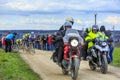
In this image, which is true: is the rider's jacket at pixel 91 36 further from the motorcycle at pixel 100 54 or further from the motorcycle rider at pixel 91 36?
the motorcycle at pixel 100 54

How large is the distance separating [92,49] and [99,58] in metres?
0.65

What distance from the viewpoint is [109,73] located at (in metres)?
17.6

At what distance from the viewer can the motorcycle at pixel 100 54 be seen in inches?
685

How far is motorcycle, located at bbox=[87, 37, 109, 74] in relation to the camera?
17.4m

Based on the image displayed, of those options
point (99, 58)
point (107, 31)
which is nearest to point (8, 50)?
point (107, 31)

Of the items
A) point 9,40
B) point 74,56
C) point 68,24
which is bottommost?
point 9,40

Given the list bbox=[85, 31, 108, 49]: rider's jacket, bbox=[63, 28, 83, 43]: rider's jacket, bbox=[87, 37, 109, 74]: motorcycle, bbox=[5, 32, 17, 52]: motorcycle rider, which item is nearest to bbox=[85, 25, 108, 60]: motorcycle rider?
bbox=[85, 31, 108, 49]: rider's jacket

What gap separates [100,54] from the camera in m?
17.7

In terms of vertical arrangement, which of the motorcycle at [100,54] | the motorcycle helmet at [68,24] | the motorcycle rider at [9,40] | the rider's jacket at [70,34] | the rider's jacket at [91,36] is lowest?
the motorcycle rider at [9,40]

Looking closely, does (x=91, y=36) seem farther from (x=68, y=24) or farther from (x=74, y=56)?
(x=74, y=56)

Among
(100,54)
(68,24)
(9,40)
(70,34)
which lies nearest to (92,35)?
(100,54)

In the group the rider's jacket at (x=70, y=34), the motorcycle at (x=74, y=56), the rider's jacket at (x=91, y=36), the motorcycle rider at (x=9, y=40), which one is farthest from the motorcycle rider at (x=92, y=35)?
the motorcycle rider at (x=9, y=40)

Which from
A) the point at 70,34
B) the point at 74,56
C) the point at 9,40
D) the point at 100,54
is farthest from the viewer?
the point at 9,40

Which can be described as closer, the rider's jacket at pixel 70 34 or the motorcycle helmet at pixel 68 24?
the rider's jacket at pixel 70 34
